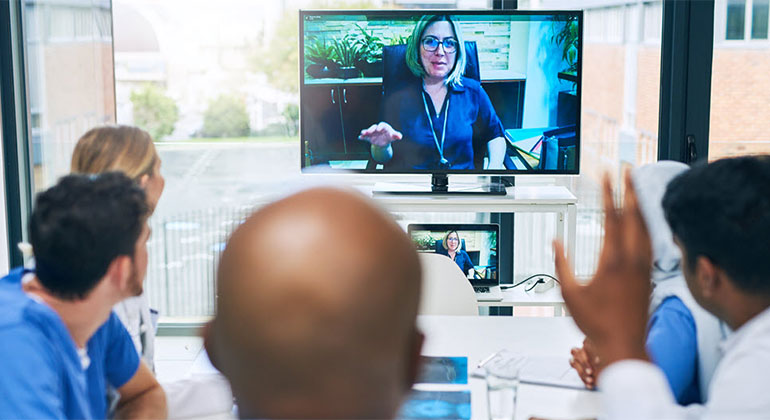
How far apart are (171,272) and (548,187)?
2053mm

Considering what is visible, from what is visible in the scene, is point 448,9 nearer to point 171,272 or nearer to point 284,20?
point 284,20

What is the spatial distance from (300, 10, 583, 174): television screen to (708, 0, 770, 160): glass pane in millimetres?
756

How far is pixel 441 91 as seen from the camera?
3.85 metres

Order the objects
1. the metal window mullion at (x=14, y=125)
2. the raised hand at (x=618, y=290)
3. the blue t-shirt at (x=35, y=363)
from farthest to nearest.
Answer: the metal window mullion at (x=14, y=125) → the blue t-shirt at (x=35, y=363) → the raised hand at (x=618, y=290)

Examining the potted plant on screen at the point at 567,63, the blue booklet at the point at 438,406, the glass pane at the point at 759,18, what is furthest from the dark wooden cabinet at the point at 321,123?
the blue booklet at the point at 438,406

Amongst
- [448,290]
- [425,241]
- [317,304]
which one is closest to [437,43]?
[425,241]

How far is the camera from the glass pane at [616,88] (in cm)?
409

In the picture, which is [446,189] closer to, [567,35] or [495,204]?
[495,204]

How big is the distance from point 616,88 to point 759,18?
2.33 ft

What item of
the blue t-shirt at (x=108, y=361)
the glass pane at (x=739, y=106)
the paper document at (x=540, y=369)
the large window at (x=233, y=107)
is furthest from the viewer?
the large window at (x=233, y=107)

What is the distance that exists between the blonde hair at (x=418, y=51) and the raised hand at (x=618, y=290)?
9.98 ft

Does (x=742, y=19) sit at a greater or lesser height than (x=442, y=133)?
greater

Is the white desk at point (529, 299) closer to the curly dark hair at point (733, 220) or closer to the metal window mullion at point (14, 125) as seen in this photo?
the curly dark hair at point (733, 220)

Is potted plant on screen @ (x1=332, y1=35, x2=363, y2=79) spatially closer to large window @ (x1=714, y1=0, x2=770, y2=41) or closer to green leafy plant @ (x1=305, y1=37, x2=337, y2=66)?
green leafy plant @ (x1=305, y1=37, x2=337, y2=66)
